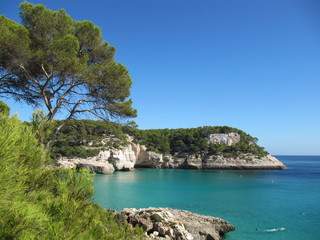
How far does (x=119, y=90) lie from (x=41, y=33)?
3167mm

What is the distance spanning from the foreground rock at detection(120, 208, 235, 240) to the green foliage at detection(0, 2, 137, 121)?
481cm

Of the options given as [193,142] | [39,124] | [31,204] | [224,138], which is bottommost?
[31,204]

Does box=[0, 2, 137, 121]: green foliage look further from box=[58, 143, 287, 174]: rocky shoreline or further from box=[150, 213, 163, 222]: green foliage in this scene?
box=[58, 143, 287, 174]: rocky shoreline

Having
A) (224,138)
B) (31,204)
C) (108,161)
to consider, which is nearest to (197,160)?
(224,138)

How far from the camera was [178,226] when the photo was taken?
920cm

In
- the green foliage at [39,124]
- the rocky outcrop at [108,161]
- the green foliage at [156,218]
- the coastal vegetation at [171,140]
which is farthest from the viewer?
the coastal vegetation at [171,140]

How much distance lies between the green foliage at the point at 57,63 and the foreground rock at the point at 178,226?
4.81 metres

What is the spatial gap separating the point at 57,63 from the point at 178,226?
7.66 m

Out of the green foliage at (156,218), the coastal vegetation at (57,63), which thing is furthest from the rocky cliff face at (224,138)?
the coastal vegetation at (57,63)

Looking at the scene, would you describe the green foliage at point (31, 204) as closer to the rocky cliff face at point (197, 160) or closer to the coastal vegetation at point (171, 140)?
the coastal vegetation at point (171, 140)

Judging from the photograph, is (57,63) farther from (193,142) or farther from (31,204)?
(193,142)

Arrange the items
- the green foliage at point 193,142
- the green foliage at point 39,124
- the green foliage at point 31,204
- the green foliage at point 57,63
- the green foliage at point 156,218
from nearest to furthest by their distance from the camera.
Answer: the green foliage at point 31,204
the green foliage at point 39,124
the green foliage at point 57,63
the green foliage at point 156,218
the green foliage at point 193,142

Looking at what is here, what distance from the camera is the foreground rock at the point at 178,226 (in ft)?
28.9

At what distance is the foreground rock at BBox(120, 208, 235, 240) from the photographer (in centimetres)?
882
